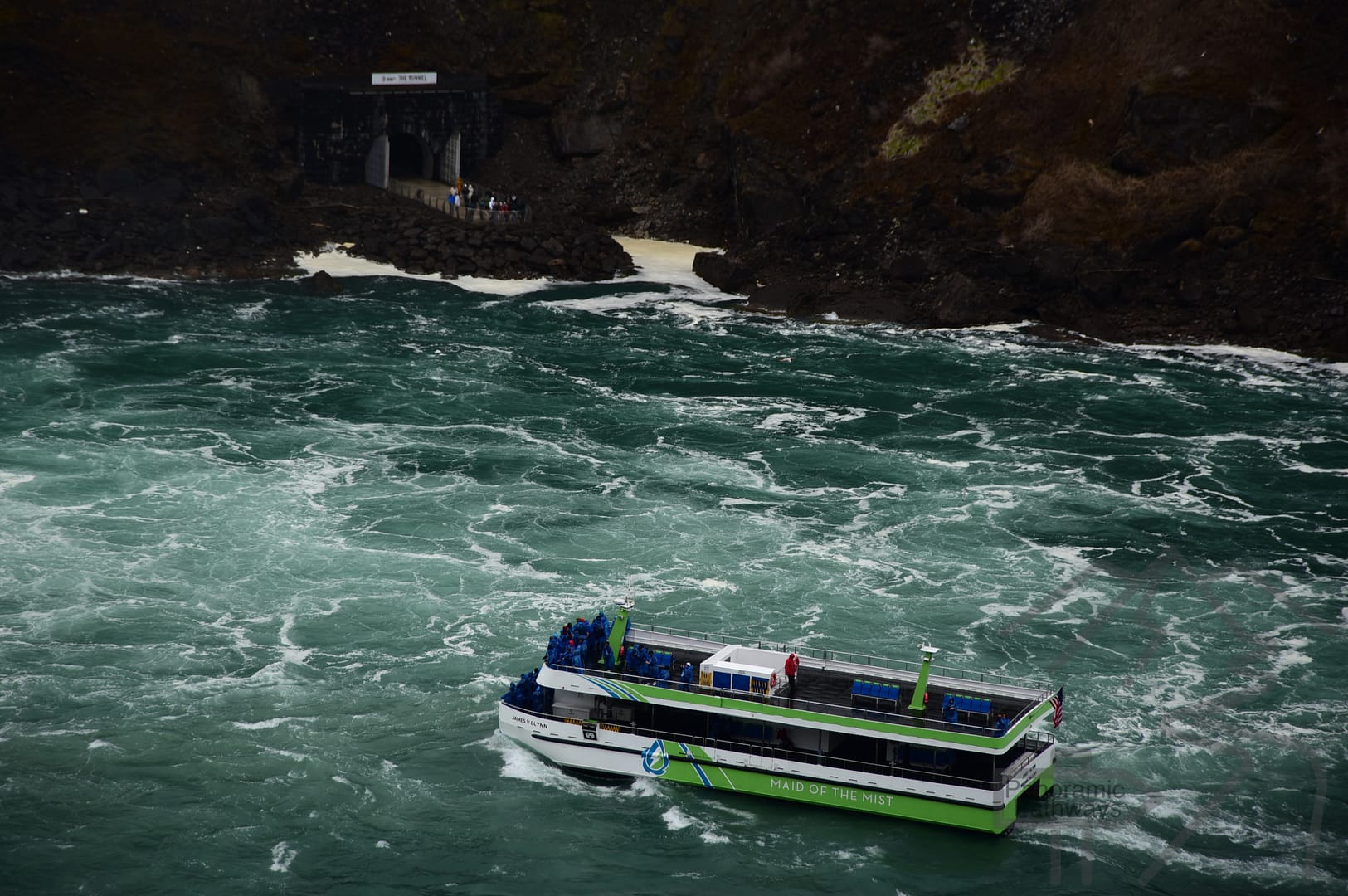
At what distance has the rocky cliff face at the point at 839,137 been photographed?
116 metres

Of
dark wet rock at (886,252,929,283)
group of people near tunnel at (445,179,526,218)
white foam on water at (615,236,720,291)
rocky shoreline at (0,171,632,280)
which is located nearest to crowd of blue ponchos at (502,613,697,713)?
dark wet rock at (886,252,929,283)

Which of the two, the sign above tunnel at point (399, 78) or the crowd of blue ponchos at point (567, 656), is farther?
the sign above tunnel at point (399, 78)

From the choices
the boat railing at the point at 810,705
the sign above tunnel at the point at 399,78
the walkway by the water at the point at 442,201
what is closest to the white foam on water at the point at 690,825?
the boat railing at the point at 810,705

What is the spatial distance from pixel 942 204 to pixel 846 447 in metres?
44.6

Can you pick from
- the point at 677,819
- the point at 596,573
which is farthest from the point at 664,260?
the point at 677,819

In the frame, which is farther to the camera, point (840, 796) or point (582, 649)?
point (582, 649)

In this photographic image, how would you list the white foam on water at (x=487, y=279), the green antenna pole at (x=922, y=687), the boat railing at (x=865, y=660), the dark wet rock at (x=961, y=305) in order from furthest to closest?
1. the white foam on water at (x=487, y=279)
2. the dark wet rock at (x=961, y=305)
3. the boat railing at (x=865, y=660)
4. the green antenna pole at (x=922, y=687)

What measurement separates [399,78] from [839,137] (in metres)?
43.5

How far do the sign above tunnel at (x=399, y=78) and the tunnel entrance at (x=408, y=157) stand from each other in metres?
8.97

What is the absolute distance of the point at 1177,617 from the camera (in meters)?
65.4

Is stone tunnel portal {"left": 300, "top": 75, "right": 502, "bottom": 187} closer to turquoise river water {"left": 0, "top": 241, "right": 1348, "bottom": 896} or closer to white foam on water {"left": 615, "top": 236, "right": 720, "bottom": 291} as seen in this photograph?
white foam on water {"left": 615, "top": 236, "right": 720, "bottom": 291}

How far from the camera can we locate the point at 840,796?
48719 millimetres

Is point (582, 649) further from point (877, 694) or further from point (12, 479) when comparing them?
point (12, 479)

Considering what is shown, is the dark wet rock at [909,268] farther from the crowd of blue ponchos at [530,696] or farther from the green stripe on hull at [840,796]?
the green stripe on hull at [840,796]
